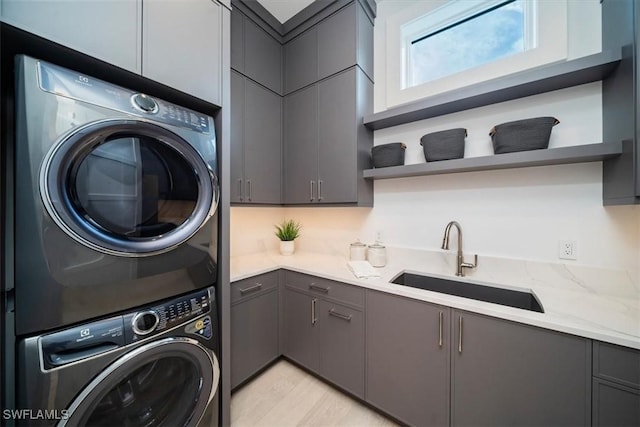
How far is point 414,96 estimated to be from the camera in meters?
1.79

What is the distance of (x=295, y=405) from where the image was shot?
1.53 meters

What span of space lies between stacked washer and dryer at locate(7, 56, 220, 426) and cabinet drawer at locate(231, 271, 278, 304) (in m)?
0.41

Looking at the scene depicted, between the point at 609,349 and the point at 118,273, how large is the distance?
1840mm

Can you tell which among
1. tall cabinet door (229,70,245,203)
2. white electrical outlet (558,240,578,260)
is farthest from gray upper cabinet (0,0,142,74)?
white electrical outlet (558,240,578,260)

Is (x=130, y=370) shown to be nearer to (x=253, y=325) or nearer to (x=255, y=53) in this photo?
(x=253, y=325)

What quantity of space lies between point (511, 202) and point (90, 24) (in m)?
2.20

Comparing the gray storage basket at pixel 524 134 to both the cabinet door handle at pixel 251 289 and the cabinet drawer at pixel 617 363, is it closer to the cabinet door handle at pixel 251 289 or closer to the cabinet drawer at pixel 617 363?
the cabinet drawer at pixel 617 363

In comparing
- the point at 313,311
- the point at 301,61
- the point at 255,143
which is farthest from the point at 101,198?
the point at 301,61

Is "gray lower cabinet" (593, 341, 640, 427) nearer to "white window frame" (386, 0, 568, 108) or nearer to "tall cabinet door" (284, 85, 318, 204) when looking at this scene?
"white window frame" (386, 0, 568, 108)

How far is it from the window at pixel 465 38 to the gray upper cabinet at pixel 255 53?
1.11 meters

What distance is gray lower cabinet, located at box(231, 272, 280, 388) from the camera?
1.55 m

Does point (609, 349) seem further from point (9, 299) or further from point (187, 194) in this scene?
point (9, 299)

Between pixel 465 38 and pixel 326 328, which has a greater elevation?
pixel 465 38

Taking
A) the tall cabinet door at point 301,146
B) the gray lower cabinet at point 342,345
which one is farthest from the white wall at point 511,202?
the gray lower cabinet at point 342,345
